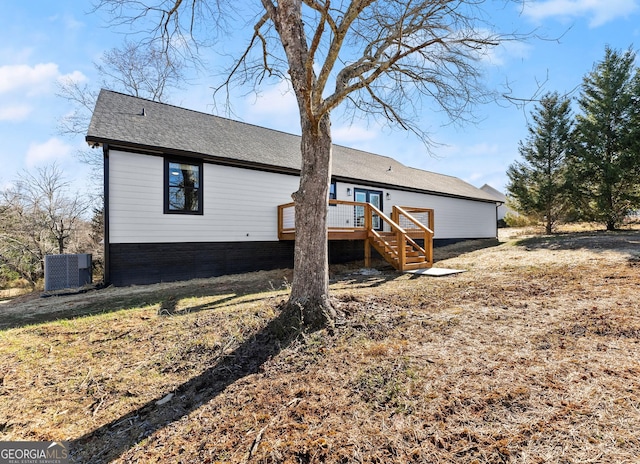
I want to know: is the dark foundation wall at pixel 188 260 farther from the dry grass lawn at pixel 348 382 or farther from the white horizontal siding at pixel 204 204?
the dry grass lawn at pixel 348 382

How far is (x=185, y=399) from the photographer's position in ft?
8.39

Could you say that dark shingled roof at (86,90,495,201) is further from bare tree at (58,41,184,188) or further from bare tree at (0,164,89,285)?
bare tree at (0,164,89,285)

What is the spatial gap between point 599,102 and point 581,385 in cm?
1958

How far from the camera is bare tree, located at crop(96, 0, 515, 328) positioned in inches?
146

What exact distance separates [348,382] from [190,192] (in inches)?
292

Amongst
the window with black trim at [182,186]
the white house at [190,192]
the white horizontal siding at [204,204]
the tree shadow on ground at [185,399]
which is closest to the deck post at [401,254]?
the white house at [190,192]

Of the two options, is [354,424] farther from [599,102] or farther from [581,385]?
[599,102]

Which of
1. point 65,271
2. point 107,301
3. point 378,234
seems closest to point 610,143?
point 378,234

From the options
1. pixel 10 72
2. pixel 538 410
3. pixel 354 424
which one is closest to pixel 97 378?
pixel 354 424

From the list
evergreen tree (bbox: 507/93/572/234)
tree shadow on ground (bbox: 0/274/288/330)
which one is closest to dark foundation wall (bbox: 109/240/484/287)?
tree shadow on ground (bbox: 0/274/288/330)

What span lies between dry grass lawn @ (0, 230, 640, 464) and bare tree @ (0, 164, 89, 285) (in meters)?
9.08

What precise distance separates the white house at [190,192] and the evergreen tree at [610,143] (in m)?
12.0

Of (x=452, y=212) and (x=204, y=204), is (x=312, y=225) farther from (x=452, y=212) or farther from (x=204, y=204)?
(x=452, y=212)

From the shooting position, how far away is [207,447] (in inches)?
77.1
